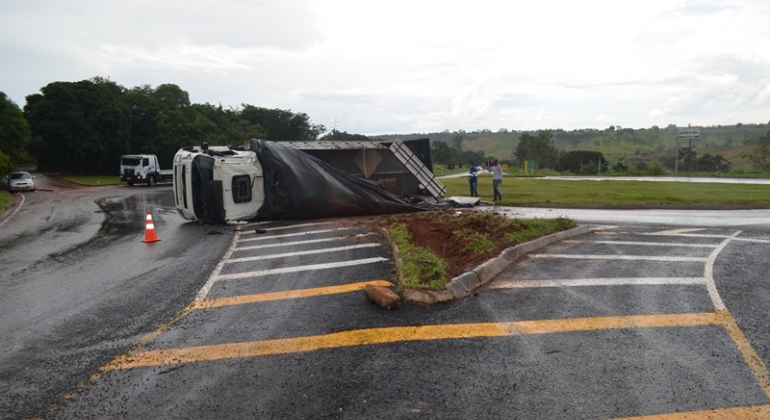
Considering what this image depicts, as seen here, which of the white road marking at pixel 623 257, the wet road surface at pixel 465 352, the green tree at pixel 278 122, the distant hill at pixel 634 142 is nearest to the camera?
the wet road surface at pixel 465 352

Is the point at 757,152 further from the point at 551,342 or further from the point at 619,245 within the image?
the point at 551,342

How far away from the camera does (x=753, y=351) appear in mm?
4844

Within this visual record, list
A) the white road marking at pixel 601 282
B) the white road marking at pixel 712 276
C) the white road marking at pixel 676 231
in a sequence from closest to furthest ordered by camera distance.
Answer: the white road marking at pixel 712 276 → the white road marking at pixel 601 282 → the white road marking at pixel 676 231

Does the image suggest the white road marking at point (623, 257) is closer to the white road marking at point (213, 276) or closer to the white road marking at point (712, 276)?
the white road marking at point (712, 276)

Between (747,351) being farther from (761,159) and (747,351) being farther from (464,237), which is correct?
(761,159)

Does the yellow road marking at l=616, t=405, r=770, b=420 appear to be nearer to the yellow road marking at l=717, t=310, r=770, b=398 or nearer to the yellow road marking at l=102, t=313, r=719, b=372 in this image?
the yellow road marking at l=717, t=310, r=770, b=398

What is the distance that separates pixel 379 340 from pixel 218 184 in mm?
10716

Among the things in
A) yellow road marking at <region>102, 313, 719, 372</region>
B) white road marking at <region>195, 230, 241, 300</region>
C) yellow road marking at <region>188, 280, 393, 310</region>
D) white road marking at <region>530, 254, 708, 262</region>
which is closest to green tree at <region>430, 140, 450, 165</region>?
white road marking at <region>195, 230, 241, 300</region>

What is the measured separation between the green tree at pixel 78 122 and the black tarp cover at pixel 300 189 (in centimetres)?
4002

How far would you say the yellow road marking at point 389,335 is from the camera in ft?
16.1

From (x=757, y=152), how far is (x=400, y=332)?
5660 cm

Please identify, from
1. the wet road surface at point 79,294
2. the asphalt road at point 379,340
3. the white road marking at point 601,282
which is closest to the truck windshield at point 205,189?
the wet road surface at point 79,294

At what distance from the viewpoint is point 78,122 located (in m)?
47.3

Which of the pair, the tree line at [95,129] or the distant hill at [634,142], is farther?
the distant hill at [634,142]
